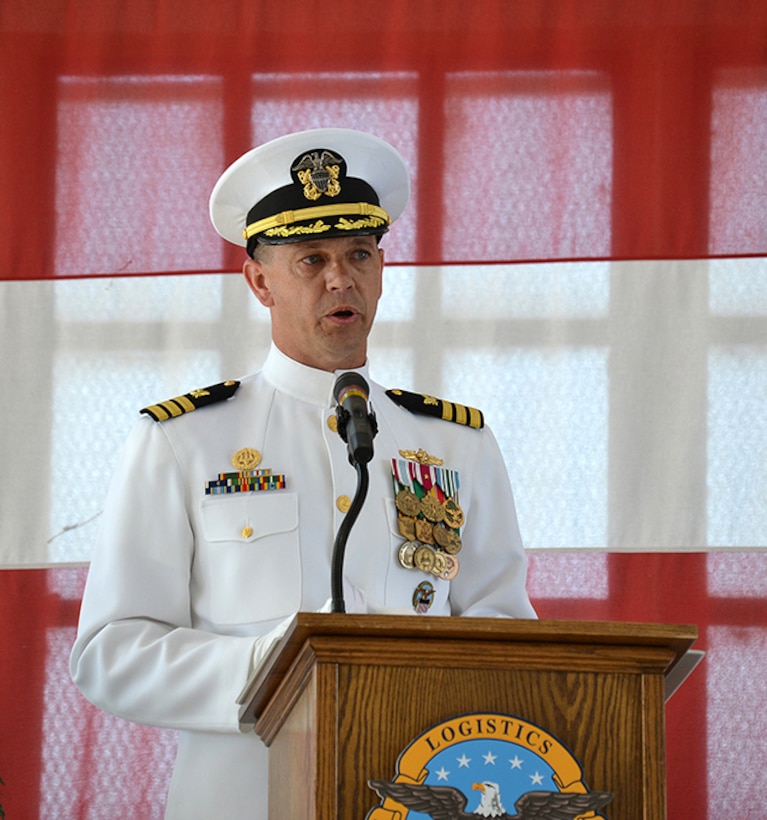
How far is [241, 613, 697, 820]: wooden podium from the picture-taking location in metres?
1.43

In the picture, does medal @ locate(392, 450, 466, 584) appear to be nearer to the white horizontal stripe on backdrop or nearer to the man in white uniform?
the man in white uniform

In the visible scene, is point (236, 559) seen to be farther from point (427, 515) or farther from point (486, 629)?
point (486, 629)

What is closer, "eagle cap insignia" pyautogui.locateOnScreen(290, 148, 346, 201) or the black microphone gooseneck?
the black microphone gooseneck

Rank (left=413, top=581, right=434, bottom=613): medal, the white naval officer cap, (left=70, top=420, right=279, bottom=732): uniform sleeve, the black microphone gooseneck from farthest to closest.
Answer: the white naval officer cap → (left=413, top=581, right=434, bottom=613): medal → (left=70, top=420, right=279, bottom=732): uniform sleeve → the black microphone gooseneck

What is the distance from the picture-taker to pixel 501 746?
144 cm

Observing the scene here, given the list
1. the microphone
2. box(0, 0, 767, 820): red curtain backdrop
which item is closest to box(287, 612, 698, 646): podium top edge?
the microphone

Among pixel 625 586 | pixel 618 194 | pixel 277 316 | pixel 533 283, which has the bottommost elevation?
pixel 625 586

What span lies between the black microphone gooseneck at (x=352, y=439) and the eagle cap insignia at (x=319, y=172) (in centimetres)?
72

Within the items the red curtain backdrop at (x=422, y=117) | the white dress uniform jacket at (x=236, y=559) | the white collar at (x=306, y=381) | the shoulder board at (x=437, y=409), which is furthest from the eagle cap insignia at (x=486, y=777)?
the red curtain backdrop at (x=422, y=117)

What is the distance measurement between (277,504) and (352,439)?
599mm

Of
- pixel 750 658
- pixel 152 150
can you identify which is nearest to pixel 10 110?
pixel 152 150

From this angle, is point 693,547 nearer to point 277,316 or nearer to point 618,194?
point 618,194

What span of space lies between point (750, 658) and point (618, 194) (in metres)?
1.05

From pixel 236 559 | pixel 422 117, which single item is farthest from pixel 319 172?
pixel 422 117
